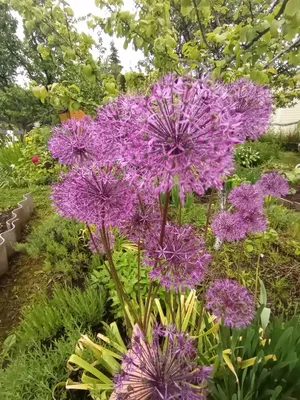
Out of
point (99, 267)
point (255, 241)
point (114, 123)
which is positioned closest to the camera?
point (114, 123)

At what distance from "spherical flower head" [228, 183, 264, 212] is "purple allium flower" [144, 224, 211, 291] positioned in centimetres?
65

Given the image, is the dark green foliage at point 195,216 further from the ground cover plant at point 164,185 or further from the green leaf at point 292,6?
the green leaf at point 292,6

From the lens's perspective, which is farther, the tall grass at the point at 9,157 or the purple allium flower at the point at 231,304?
the tall grass at the point at 9,157

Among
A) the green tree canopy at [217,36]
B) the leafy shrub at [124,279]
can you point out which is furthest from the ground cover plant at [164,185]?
the green tree canopy at [217,36]

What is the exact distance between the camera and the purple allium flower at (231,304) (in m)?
1.34

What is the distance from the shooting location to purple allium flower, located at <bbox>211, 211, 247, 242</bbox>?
1.61 meters

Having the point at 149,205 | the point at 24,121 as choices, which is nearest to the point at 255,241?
the point at 149,205

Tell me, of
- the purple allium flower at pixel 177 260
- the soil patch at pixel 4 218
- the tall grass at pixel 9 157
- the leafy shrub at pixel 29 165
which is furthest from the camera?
the tall grass at pixel 9 157

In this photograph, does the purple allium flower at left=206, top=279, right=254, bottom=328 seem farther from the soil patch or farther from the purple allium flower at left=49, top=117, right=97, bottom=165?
the soil patch

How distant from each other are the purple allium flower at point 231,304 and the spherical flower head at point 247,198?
438 mm

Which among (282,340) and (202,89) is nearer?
(202,89)

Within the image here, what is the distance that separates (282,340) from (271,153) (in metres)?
7.88

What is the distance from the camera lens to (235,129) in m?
0.69

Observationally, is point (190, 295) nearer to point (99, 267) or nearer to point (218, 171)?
point (99, 267)
